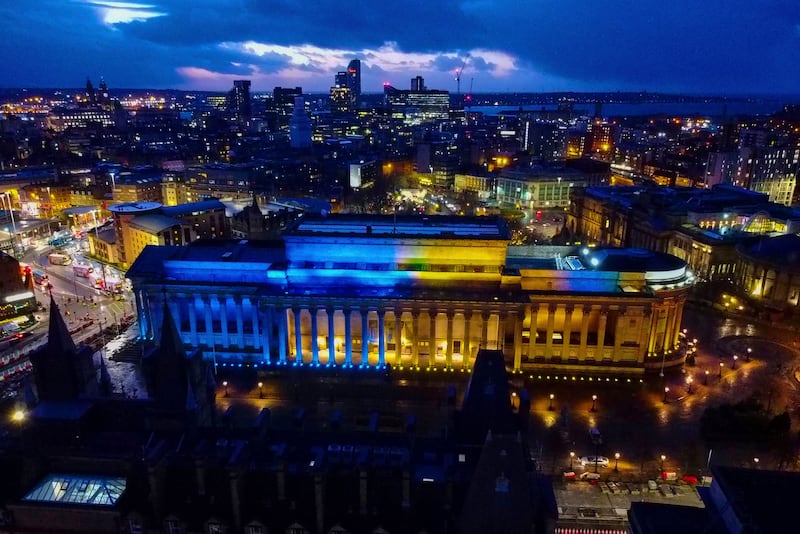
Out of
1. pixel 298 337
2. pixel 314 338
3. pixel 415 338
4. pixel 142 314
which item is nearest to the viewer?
pixel 415 338

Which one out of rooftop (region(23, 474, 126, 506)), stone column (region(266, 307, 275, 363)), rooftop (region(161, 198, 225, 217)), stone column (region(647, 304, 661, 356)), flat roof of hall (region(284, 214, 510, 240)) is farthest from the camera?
rooftop (region(161, 198, 225, 217))

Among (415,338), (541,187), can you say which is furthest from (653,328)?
(541,187)

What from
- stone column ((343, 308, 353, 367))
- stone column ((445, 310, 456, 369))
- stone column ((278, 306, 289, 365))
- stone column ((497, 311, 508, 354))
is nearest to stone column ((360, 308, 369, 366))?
stone column ((343, 308, 353, 367))

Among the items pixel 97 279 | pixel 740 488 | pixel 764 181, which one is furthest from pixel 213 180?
pixel 740 488

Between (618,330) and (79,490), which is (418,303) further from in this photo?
(79,490)

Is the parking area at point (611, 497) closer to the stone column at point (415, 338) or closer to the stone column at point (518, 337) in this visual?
the stone column at point (518, 337)

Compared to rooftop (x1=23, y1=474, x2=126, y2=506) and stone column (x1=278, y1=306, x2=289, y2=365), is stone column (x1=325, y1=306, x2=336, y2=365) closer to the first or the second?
stone column (x1=278, y1=306, x2=289, y2=365)

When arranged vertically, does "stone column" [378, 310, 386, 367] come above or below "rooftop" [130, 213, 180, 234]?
below
